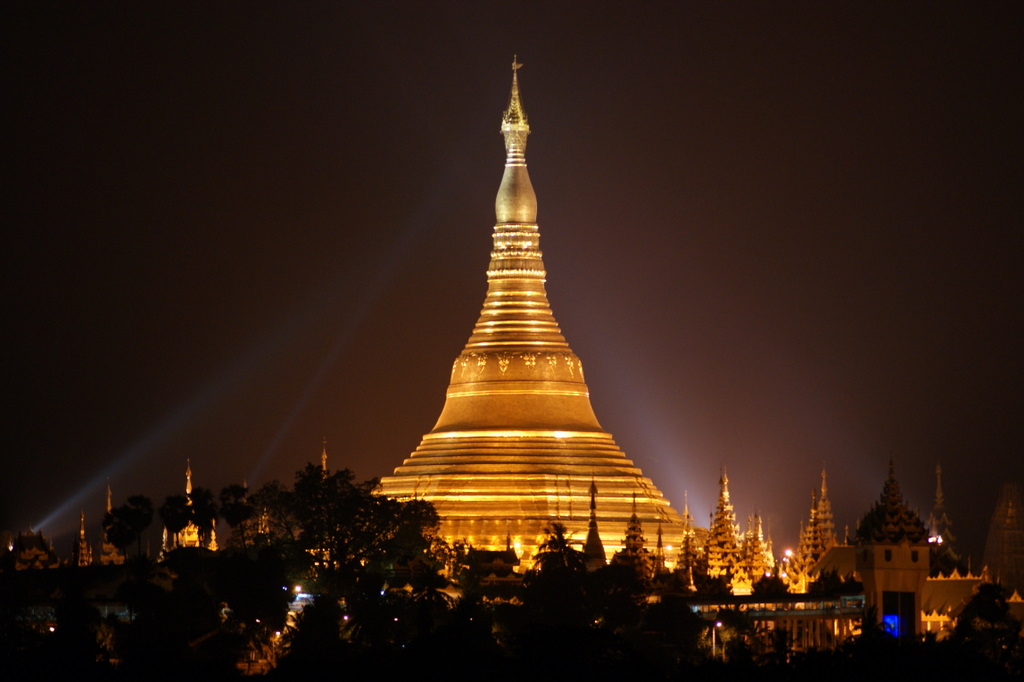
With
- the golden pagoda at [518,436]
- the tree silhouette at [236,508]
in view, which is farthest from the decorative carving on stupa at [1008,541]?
the tree silhouette at [236,508]

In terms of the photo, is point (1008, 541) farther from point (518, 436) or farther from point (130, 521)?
point (130, 521)

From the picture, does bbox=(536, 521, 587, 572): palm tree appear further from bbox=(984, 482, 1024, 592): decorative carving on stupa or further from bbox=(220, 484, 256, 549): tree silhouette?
bbox=(984, 482, 1024, 592): decorative carving on stupa

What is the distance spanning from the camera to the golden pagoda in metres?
77.9

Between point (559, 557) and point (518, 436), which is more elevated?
point (518, 436)

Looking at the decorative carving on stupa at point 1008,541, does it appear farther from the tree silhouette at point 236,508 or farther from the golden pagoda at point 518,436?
the tree silhouette at point 236,508

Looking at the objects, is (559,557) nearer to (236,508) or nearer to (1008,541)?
(236,508)

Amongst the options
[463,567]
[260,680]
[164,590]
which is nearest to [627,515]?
[463,567]

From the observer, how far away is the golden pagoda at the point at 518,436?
77875 millimetres

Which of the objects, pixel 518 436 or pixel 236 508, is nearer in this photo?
pixel 236 508

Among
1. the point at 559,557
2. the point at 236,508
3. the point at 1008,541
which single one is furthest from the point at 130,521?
the point at 1008,541

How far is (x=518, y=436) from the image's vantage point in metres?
80.1

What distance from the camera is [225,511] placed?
233ft

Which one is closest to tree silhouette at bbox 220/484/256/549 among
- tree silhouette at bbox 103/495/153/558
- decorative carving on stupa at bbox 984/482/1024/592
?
tree silhouette at bbox 103/495/153/558

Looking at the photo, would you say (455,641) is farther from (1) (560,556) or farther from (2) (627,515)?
(2) (627,515)
